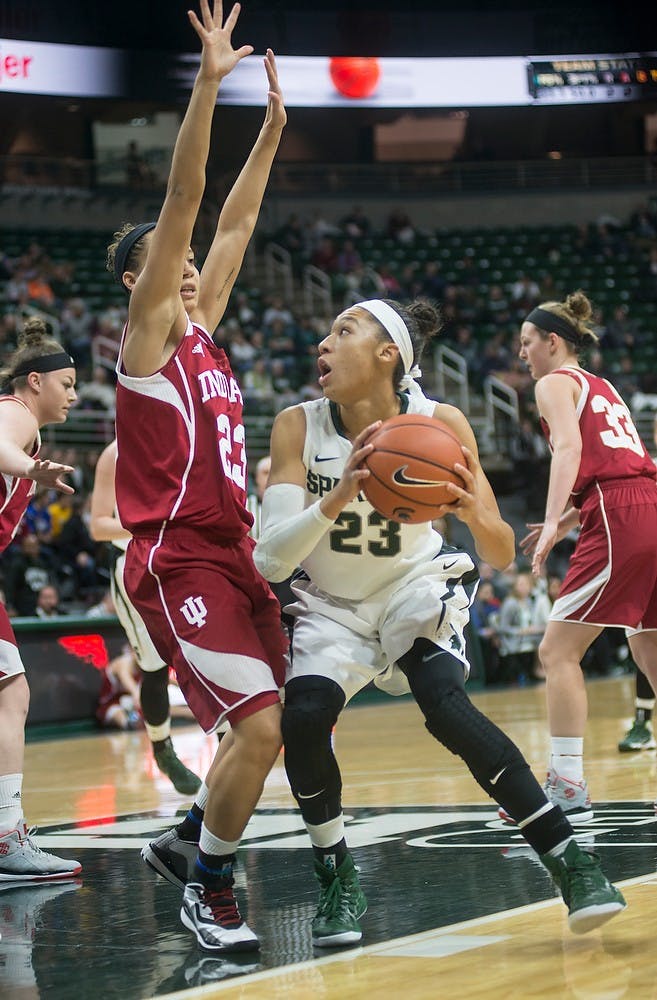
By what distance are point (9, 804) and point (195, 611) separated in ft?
5.42

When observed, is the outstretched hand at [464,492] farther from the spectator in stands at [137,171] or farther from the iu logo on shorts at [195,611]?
the spectator in stands at [137,171]

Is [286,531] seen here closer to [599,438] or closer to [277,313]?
[599,438]

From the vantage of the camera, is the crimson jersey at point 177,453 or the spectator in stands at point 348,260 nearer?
the crimson jersey at point 177,453

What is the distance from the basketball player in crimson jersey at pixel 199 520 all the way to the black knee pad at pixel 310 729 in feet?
0.17

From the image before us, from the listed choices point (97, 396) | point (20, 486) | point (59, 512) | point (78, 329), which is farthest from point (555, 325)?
point (78, 329)

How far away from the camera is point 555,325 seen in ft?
19.4

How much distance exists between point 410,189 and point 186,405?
75.8 ft

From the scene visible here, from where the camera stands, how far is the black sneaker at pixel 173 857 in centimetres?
426

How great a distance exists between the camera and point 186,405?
389 cm

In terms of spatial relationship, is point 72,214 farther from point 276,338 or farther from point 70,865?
point 70,865

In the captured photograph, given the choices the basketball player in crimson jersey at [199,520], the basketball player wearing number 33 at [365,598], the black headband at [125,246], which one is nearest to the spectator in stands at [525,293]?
the black headband at [125,246]

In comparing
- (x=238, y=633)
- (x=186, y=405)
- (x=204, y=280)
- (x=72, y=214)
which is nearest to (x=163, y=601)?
(x=238, y=633)

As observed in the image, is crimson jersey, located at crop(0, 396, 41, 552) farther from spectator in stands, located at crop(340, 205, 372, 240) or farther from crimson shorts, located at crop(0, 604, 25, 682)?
spectator in stands, located at crop(340, 205, 372, 240)

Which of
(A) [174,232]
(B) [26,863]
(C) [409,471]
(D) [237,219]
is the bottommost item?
(B) [26,863]
